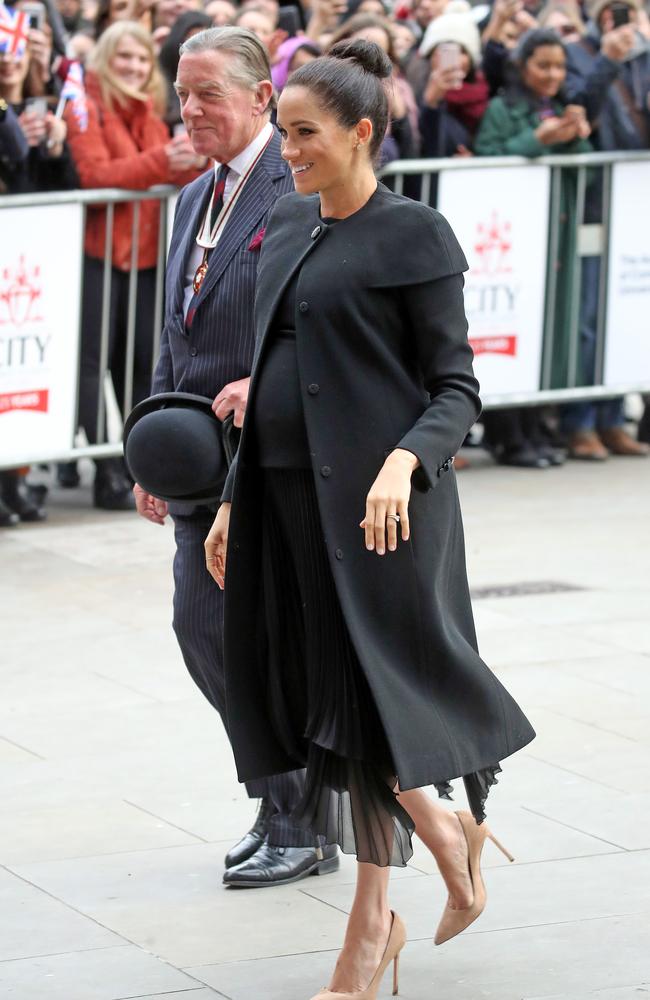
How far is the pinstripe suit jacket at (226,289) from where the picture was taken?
440 cm

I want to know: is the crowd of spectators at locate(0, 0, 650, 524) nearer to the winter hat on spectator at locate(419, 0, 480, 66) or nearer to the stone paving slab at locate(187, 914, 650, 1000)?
the winter hat on spectator at locate(419, 0, 480, 66)

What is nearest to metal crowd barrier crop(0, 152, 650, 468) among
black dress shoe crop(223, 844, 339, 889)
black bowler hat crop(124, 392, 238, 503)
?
black bowler hat crop(124, 392, 238, 503)

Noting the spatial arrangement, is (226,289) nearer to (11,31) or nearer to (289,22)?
(11,31)

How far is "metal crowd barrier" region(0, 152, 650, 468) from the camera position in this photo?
28.7 feet

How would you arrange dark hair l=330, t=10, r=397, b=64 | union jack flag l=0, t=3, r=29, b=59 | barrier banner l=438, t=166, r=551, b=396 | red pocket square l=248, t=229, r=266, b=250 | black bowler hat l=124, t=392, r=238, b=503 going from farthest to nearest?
barrier banner l=438, t=166, r=551, b=396 → dark hair l=330, t=10, r=397, b=64 → union jack flag l=0, t=3, r=29, b=59 → red pocket square l=248, t=229, r=266, b=250 → black bowler hat l=124, t=392, r=238, b=503

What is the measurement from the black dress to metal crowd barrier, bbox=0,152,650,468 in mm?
4741

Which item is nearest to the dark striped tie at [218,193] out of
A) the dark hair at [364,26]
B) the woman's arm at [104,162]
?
the woman's arm at [104,162]

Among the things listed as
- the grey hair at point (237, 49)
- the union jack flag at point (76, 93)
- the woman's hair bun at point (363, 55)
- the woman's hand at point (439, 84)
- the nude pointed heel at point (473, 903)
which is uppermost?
the woman's hand at point (439, 84)

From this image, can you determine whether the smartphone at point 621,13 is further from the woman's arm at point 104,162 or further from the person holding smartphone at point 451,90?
the woman's arm at point 104,162

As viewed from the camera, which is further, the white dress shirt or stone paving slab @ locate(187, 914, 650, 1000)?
the white dress shirt

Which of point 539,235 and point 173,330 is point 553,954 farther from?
point 539,235

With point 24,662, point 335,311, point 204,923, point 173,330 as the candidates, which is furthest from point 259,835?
point 24,662

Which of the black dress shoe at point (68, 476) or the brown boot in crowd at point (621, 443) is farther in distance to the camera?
the brown boot in crowd at point (621, 443)

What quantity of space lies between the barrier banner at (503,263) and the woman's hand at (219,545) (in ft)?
19.0
